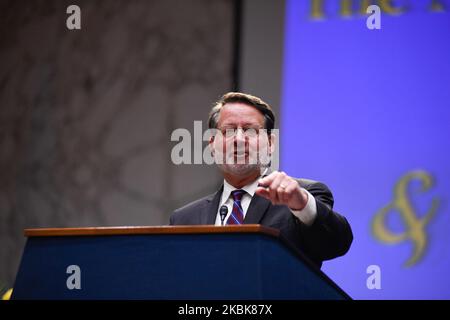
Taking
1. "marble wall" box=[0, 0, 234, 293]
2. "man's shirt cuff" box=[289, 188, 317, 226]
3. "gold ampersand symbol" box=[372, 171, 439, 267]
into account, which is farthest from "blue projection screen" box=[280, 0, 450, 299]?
"man's shirt cuff" box=[289, 188, 317, 226]

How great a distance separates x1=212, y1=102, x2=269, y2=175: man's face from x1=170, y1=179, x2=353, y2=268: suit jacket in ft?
0.44

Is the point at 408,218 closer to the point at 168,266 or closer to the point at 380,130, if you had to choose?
the point at 380,130

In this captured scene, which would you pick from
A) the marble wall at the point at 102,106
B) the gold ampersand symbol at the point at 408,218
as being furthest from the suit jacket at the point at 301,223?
the marble wall at the point at 102,106

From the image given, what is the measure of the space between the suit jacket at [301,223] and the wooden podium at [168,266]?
1.14ft

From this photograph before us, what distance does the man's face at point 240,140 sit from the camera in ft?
7.90

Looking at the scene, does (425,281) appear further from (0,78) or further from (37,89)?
(0,78)

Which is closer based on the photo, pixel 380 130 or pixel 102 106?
pixel 380 130

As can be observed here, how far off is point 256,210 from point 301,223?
24cm

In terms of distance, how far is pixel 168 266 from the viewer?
1.46 meters

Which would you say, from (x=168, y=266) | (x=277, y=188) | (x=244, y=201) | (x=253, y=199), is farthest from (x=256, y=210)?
(x=168, y=266)
